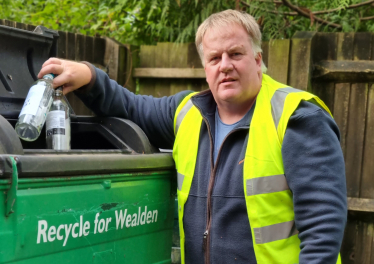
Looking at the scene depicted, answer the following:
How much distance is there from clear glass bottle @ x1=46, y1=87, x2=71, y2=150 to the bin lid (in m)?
0.17

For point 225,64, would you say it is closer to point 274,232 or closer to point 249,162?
point 249,162

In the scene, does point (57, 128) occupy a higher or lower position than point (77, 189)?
higher

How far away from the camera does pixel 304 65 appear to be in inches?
137

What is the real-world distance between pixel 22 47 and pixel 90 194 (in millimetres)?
921

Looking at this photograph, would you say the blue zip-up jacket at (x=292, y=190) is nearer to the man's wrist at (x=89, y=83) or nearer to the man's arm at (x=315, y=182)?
the man's arm at (x=315, y=182)

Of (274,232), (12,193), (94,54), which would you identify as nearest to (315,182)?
(274,232)

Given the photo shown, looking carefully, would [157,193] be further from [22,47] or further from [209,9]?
[209,9]

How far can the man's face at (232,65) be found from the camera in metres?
1.94

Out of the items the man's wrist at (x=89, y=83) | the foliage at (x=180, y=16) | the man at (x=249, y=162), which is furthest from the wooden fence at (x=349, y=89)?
the man's wrist at (x=89, y=83)

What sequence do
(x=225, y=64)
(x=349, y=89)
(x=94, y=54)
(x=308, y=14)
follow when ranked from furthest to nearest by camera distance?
(x=308, y=14) < (x=94, y=54) < (x=349, y=89) < (x=225, y=64)

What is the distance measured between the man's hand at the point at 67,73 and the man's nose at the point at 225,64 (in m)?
0.65

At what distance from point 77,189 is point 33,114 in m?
0.41

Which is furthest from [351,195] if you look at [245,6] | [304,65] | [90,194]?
[90,194]

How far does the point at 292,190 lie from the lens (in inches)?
68.6
